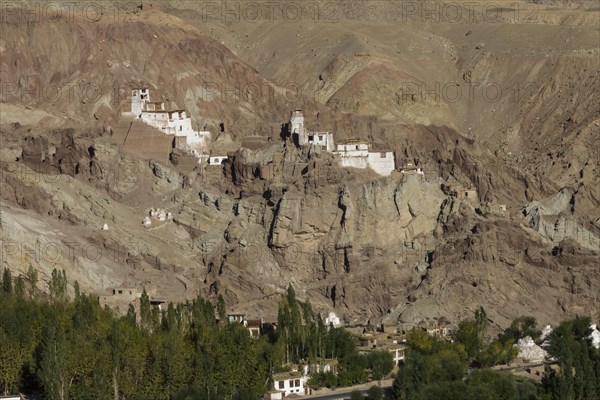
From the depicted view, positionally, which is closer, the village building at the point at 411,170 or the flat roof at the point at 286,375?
the flat roof at the point at 286,375

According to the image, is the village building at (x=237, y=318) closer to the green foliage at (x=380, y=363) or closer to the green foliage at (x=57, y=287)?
the green foliage at (x=57, y=287)

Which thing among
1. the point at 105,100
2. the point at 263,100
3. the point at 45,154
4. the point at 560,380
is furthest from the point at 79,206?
the point at 560,380

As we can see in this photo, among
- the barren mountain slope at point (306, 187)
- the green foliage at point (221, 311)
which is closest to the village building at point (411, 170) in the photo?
the barren mountain slope at point (306, 187)

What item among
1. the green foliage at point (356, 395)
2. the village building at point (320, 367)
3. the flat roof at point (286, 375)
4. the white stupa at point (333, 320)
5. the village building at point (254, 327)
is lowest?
the green foliage at point (356, 395)

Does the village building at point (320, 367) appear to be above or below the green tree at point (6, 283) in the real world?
below

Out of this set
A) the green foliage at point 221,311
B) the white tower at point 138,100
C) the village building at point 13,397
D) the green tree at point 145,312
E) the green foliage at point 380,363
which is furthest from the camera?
the white tower at point 138,100
